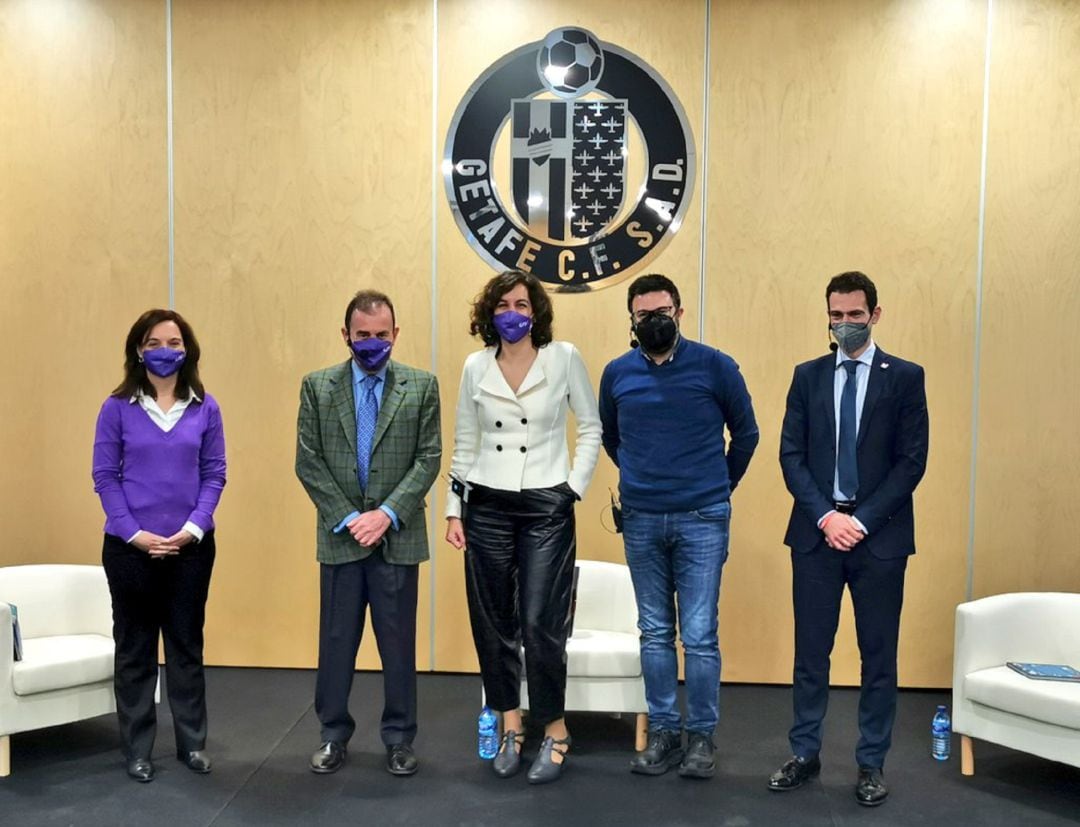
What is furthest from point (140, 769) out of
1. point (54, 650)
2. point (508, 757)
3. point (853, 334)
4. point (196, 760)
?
point (853, 334)

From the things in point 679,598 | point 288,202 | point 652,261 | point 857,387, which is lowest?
point 679,598

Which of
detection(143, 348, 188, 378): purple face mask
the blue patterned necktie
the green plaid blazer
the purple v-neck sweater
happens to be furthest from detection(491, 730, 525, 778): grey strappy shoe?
detection(143, 348, 188, 378): purple face mask

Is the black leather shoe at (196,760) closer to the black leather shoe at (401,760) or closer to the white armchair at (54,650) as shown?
the white armchair at (54,650)

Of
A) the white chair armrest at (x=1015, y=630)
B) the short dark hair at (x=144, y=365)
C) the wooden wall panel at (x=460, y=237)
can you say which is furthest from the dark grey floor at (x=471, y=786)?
the short dark hair at (x=144, y=365)

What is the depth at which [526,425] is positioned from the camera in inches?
144

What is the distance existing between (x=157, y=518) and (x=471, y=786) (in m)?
1.44

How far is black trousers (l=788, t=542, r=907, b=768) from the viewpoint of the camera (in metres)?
3.52

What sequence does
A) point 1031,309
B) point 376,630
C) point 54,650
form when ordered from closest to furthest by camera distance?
point 376,630, point 54,650, point 1031,309

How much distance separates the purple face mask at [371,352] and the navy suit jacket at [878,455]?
4.94 ft

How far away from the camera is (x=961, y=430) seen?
16.1 feet

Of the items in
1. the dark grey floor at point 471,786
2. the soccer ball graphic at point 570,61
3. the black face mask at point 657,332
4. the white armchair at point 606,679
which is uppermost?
the soccer ball graphic at point 570,61

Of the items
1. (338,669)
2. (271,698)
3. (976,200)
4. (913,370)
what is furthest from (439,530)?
(976,200)

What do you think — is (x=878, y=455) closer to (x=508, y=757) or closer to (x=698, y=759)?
(x=698, y=759)

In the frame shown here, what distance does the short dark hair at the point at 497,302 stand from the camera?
12.0 feet
